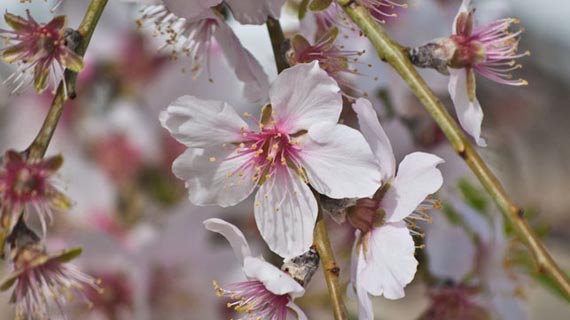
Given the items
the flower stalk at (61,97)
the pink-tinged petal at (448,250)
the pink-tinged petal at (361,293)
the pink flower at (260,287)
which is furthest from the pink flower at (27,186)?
the pink-tinged petal at (448,250)

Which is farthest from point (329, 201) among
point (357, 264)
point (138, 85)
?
point (138, 85)

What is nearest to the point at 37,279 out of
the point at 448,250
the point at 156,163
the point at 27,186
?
the point at 27,186

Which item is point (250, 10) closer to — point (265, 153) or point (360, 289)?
point (265, 153)

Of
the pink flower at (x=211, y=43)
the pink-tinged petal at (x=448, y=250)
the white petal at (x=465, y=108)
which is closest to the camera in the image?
the white petal at (x=465, y=108)

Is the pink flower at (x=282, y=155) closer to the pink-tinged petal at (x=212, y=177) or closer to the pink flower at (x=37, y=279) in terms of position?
the pink-tinged petal at (x=212, y=177)

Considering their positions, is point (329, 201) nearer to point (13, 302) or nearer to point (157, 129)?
point (13, 302)

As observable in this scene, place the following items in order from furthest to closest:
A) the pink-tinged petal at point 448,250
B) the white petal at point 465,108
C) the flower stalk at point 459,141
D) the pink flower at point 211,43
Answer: the pink-tinged petal at point 448,250 < the pink flower at point 211,43 < the white petal at point 465,108 < the flower stalk at point 459,141

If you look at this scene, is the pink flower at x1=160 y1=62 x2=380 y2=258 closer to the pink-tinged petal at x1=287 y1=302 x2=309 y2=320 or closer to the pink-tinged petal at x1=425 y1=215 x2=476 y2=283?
the pink-tinged petal at x1=287 y1=302 x2=309 y2=320
